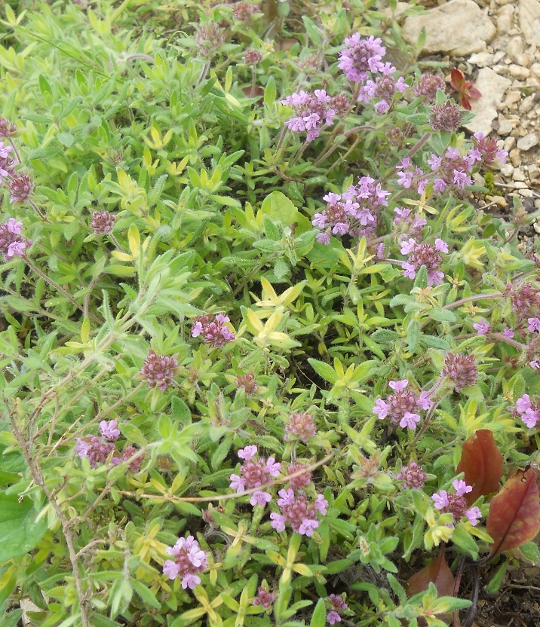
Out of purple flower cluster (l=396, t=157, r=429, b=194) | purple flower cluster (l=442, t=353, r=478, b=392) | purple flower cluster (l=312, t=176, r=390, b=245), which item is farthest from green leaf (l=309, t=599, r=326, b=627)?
purple flower cluster (l=396, t=157, r=429, b=194)

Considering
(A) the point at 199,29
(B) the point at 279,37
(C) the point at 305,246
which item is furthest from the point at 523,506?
(B) the point at 279,37

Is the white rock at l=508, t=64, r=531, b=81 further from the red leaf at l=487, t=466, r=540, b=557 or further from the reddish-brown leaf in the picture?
the reddish-brown leaf

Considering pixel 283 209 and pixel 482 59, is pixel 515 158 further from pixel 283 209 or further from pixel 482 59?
pixel 283 209

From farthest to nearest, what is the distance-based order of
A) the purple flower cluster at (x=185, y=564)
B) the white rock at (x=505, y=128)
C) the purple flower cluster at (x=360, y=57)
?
the white rock at (x=505, y=128) < the purple flower cluster at (x=360, y=57) < the purple flower cluster at (x=185, y=564)

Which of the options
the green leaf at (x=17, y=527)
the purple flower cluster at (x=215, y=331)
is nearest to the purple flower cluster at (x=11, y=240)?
the purple flower cluster at (x=215, y=331)

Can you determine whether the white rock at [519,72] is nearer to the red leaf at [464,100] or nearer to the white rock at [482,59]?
the white rock at [482,59]
